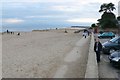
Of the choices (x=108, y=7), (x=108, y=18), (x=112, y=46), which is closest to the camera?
(x=112, y=46)

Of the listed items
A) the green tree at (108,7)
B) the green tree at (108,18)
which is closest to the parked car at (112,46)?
the green tree at (108,18)

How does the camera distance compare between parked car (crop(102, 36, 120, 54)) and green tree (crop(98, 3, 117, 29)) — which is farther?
green tree (crop(98, 3, 117, 29))

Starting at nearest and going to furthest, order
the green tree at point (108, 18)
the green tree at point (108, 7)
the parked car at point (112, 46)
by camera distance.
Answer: the parked car at point (112, 46)
the green tree at point (108, 18)
the green tree at point (108, 7)

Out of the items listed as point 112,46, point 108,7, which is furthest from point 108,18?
point 112,46

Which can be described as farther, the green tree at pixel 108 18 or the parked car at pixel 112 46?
the green tree at pixel 108 18

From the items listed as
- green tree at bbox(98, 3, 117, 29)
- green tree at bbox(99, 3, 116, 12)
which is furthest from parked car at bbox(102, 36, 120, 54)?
green tree at bbox(99, 3, 116, 12)

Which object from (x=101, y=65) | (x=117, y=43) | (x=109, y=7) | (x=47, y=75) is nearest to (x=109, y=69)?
(x=101, y=65)

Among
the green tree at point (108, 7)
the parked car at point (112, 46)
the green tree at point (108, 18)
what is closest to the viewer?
the parked car at point (112, 46)

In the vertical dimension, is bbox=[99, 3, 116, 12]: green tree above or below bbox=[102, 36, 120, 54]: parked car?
above

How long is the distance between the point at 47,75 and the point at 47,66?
8.61ft

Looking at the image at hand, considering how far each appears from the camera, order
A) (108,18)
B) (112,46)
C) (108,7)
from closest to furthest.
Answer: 1. (112,46)
2. (108,18)
3. (108,7)

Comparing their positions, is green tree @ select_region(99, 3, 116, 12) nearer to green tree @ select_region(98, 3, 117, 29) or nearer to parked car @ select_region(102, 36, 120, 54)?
green tree @ select_region(98, 3, 117, 29)

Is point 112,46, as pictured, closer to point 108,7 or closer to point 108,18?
point 108,18

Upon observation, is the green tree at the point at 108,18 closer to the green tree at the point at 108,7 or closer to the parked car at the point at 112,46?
the green tree at the point at 108,7
